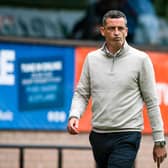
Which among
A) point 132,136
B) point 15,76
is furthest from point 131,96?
point 15,76

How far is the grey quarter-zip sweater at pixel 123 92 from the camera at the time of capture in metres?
6.78

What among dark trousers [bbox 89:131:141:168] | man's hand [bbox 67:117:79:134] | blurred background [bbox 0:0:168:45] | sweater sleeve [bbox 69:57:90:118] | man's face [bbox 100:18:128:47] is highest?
man's face [bbox 100:18:128:47]

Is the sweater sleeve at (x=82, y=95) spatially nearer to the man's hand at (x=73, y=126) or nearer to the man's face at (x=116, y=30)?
the man's hand at (x=73, y=126)

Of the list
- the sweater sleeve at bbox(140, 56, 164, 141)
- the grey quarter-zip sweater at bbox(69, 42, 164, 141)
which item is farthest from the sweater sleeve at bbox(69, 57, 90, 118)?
the sweater sleeve at bbox(140, 56, 164, 141)

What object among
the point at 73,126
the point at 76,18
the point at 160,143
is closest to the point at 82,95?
the point at 73,126

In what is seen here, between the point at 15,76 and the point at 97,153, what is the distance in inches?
183

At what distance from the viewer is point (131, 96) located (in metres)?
6.80

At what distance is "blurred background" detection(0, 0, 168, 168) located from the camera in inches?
447

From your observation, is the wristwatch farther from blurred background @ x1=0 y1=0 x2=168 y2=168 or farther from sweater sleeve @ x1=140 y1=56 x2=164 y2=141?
blurred background @ x1=0 y1=0 x2=168 y2=168

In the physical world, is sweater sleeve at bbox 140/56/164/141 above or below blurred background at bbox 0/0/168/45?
above

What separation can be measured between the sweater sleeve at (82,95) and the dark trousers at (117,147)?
0.24m

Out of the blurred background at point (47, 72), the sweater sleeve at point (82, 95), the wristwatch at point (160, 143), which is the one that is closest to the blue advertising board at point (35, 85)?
the blurred background at point (47, 72)

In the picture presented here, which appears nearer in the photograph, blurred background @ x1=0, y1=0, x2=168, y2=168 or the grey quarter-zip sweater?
the grey quarter-zip sweater

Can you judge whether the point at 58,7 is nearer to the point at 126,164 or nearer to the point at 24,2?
the point at 24,2
